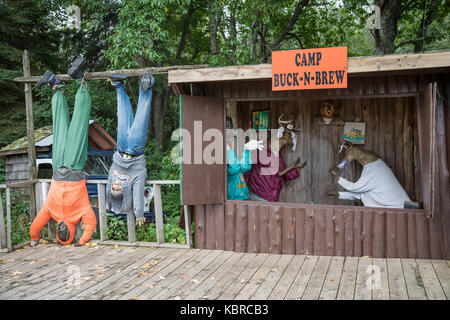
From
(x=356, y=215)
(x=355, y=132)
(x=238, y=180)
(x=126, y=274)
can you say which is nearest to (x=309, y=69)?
(x=356, y=215)

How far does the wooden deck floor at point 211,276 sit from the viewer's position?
4.37 m

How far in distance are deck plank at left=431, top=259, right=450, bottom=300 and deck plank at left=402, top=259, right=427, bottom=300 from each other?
0.21m

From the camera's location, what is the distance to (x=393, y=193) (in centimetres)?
626

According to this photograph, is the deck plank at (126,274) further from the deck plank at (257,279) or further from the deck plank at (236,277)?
the deck plank at (257,279)

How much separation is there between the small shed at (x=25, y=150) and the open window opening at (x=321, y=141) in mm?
3816

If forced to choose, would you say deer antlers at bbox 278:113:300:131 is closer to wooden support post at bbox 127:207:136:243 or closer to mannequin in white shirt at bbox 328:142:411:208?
mannequin in white shirt at bbox 328:142:411:208

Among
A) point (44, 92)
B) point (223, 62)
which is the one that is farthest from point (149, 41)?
point (44, 92)

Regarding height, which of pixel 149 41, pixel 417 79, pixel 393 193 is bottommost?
pixel 393 193

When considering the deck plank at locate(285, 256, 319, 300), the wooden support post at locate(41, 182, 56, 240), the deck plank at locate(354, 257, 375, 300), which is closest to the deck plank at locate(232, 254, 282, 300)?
the deck plank at locate(285, 256, 319, 300)

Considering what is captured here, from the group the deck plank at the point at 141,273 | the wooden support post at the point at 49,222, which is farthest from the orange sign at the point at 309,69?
the wooden support post at the point at 49,222

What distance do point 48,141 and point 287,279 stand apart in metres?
5.93

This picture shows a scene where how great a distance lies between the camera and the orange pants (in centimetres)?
633
